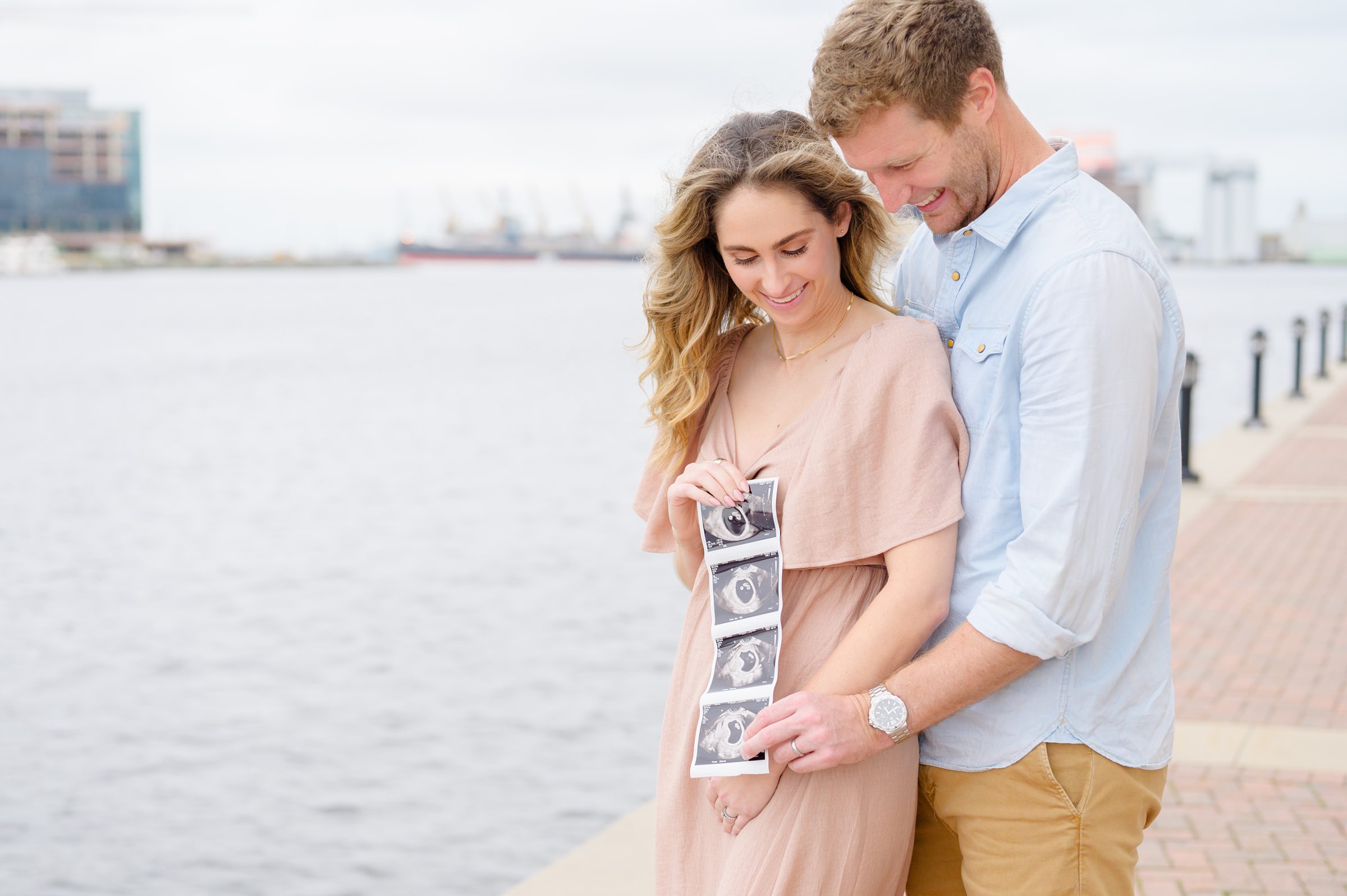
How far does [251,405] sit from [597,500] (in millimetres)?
16055

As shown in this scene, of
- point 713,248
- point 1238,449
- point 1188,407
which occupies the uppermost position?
point 713,248

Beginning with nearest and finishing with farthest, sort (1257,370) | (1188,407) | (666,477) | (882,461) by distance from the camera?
1. (882,461)
2. (666,477)
3. (1188,407)
4. (1257,370)

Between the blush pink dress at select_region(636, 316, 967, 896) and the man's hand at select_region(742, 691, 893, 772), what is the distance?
96mm

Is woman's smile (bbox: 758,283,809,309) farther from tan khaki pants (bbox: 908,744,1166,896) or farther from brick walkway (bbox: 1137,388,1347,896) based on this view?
brick walkway (bbox: 1137,388,1347,896)

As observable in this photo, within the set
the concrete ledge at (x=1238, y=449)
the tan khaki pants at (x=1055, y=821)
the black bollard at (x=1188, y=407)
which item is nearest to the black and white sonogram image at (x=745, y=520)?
the tan khaki pants at (x=1055, y=821)

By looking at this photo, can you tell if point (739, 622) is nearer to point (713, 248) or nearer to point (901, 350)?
point (901, 350)

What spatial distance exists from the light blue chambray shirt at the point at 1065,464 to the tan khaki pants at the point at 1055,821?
0.03 metres

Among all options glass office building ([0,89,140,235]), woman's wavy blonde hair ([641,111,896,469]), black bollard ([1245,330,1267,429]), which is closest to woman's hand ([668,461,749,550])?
woman's wavy blonde hair ([641,111,896,469])

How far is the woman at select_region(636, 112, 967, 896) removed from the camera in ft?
6.38

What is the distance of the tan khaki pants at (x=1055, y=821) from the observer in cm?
190

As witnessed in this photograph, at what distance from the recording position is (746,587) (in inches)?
81.1

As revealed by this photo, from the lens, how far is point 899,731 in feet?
6.23

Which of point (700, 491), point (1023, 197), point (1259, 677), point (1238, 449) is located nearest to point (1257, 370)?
point (1238, 449)

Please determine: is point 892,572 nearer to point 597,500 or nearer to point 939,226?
point 939,226
